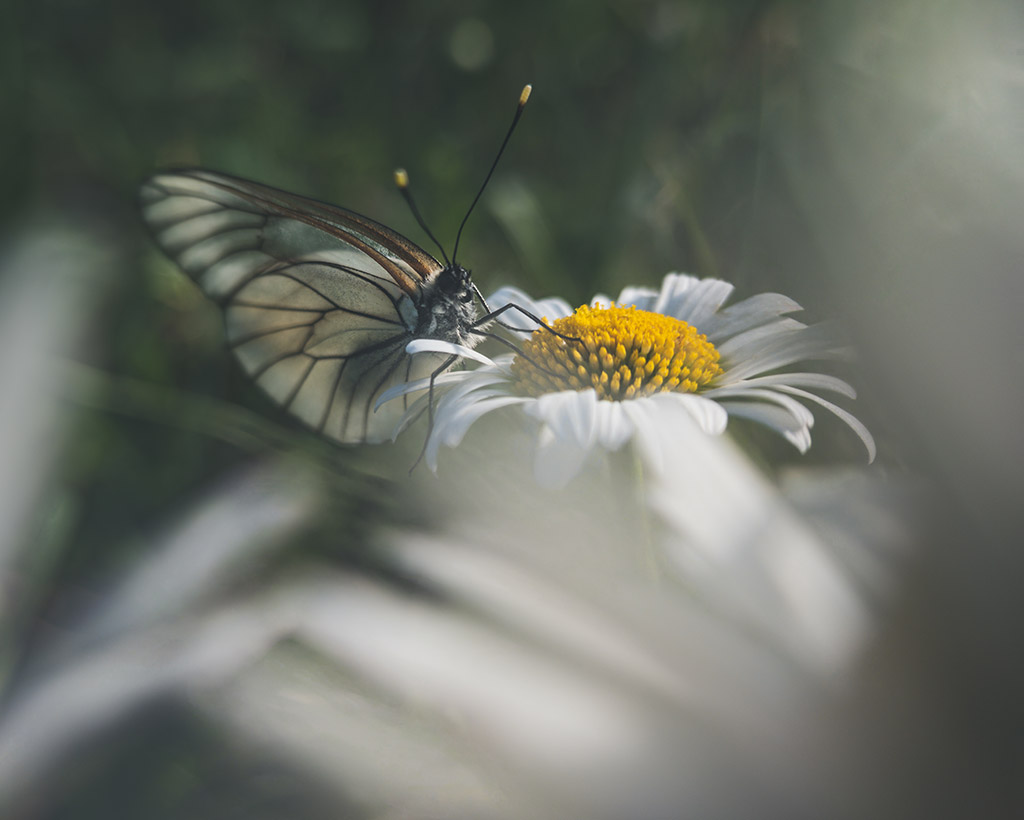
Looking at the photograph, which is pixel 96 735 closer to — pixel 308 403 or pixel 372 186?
pixel 308 403

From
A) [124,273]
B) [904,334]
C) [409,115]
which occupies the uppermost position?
[409,115]

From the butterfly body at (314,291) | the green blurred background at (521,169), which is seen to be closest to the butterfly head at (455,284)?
the butterfly body at (314,291)

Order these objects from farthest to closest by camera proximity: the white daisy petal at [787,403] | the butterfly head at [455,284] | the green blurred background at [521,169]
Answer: the butterfly head at [455,284], the white daisy petal at [787,403], the green blurred background at [521,169]

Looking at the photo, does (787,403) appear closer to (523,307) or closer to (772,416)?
(772,416)

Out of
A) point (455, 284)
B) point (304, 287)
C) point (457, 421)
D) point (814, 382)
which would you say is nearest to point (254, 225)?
point (304, 287)

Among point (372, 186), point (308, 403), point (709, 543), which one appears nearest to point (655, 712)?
point (709, 543)

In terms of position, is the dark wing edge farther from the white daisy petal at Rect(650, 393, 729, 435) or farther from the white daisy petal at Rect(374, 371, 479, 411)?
the white daisy petal at Rect(650, 393, 729, 435)

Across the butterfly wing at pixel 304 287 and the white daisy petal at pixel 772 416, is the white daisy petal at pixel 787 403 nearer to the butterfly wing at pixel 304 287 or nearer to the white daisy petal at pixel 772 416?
the white daisy petal at pixel 772 416

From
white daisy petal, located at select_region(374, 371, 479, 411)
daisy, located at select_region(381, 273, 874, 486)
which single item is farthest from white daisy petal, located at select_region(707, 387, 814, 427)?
white daisy petal, located at select_region(374, 371, 479, 411)
